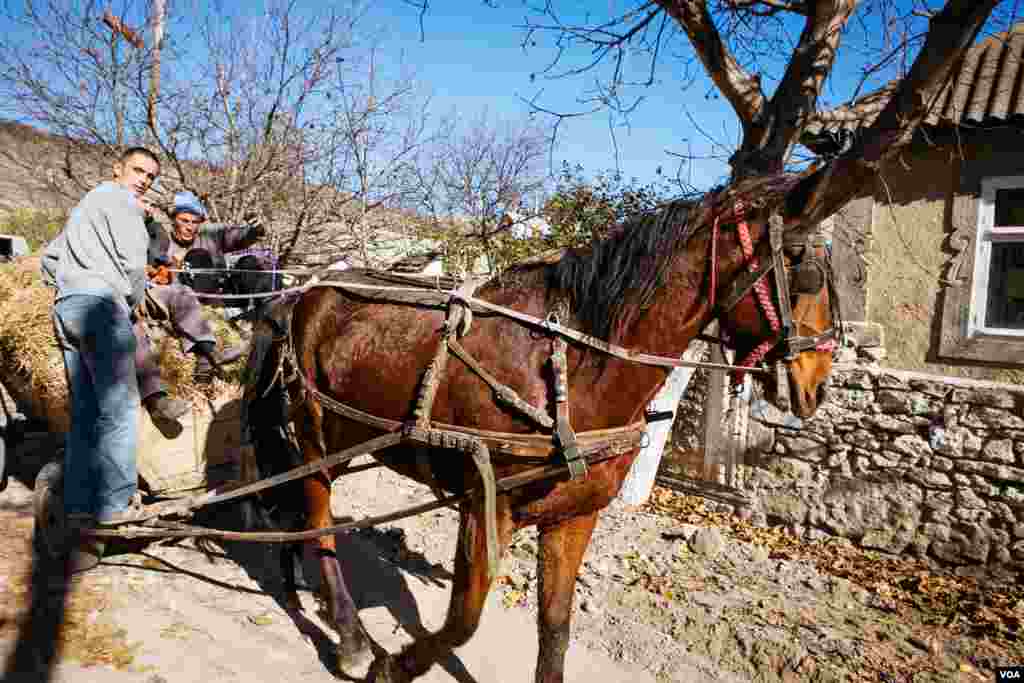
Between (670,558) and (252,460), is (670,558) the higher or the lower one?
the lower one

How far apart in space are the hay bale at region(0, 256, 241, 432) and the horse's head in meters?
3.01

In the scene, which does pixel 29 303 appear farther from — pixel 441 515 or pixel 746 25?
pixel 746 25

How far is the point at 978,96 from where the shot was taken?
4754 mm

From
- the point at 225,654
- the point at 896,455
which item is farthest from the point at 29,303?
the point at 896,455

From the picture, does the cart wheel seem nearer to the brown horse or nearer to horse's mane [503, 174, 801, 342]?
the brown horse

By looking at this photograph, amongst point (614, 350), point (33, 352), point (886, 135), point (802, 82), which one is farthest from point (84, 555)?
point (802, 82)

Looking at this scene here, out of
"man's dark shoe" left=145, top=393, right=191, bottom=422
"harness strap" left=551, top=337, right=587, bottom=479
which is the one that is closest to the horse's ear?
"harness strap" left=551, top=337, right=587, bottom=479

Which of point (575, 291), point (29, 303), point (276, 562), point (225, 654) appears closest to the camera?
point (575, 291)

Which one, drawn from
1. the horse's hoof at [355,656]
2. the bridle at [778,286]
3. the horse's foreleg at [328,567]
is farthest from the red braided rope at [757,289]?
the horse's hoof at [355,656]

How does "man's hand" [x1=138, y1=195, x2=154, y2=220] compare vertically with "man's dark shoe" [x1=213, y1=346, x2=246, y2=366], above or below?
above

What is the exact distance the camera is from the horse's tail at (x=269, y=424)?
10.7 feet

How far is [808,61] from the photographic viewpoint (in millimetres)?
3896

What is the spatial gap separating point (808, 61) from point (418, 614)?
4024mm

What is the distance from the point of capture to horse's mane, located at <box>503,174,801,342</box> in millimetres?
2092
